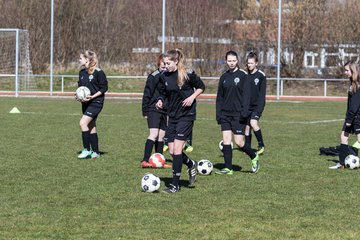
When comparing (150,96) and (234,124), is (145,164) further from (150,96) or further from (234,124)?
(234,124)

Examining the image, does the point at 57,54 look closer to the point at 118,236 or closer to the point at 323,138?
the point at 323,138

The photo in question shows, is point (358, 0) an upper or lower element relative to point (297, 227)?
upper

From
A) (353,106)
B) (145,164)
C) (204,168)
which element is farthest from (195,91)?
(353,106)

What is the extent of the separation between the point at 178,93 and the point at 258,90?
13.4 ft

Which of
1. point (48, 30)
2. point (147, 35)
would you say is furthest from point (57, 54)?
point (147, 35)

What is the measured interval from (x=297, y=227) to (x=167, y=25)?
35.5 metres

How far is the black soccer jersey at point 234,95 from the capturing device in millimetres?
11203

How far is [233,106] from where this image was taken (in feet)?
36.9

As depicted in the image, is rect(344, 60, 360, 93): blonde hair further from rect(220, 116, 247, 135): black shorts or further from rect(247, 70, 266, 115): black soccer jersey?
rect(247, 70, 266, 115): black soccer jersey

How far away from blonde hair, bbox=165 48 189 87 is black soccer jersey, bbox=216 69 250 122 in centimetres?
164

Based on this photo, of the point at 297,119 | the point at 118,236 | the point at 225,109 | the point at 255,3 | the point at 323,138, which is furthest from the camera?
the point at 255,3

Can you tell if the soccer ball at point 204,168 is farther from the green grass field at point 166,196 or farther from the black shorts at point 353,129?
the black shorts at point 353,129

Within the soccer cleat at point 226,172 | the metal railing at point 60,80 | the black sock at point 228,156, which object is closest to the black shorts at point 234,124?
the black sock at point 228,156

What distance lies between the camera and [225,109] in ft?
37.1
